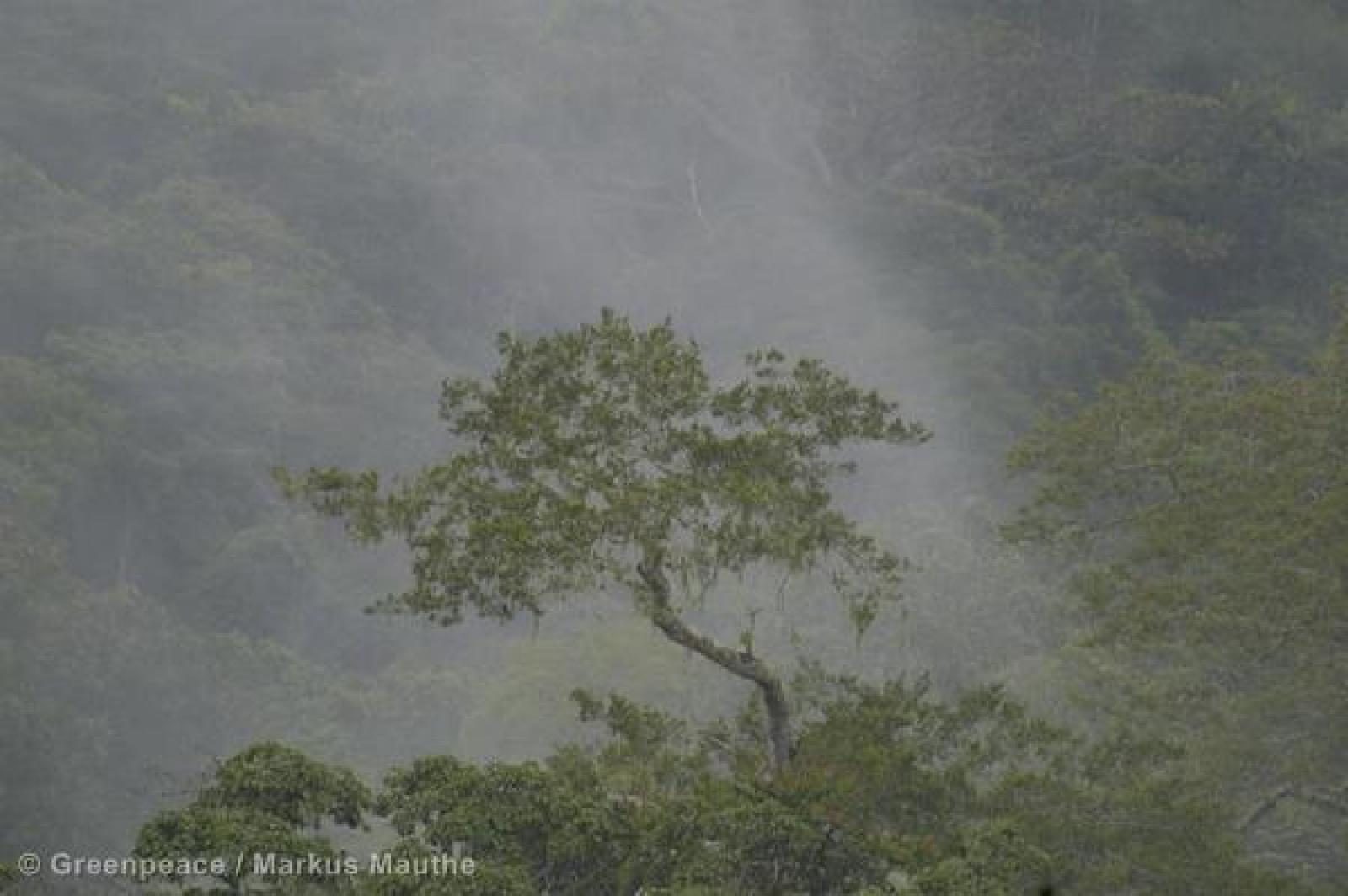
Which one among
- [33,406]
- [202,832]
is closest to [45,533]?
[33,406]

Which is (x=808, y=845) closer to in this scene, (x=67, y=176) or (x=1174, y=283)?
(x=1174, y=283)

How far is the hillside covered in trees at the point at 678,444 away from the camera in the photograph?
42.2 ft

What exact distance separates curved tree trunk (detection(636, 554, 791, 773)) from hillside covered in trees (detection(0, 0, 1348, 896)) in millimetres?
49

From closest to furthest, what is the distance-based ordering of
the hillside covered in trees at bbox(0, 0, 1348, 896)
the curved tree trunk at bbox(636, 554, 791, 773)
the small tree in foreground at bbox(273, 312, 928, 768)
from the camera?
the small tree in foreground at bbox(273, 312, 928, 768) < the hillside covered in trees at bbox(0, 0, 1348, 896) < the curved tree trunk at bbox(636, 554, 791, 773)

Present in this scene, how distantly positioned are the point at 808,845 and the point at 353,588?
33485 millimetres

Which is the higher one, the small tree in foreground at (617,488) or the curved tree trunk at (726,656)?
the small tree in foreground at (617,488)

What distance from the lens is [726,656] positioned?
1359 centimetres

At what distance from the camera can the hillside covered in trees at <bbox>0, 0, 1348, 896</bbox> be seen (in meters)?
12.9

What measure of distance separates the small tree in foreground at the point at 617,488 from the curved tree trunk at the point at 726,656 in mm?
11

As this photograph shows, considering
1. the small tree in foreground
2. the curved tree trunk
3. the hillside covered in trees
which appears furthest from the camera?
the curved tree trunk

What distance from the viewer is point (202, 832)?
33.2 ft

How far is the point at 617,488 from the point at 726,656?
1.39 metres

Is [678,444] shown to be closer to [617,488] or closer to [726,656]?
[617,488]

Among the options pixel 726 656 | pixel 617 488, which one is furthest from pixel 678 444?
pixel 726 656
